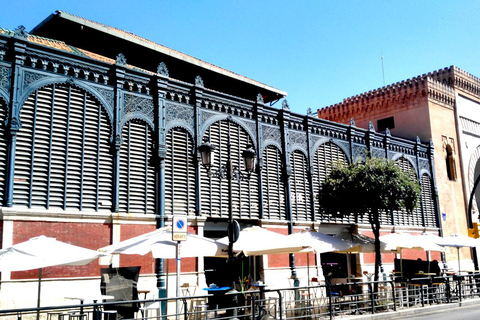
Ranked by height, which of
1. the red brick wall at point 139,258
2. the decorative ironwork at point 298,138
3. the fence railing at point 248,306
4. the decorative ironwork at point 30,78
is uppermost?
the decorative ironwork at point 30,78

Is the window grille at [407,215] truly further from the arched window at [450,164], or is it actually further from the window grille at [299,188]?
the window grille at [299,188]

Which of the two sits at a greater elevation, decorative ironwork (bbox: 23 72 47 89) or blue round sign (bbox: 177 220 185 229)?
decorative ironwork (bbox: 23 72 47 89)

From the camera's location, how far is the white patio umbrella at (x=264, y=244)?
12781mm

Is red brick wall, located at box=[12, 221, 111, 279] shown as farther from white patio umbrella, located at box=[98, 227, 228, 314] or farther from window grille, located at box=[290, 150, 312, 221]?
window grille, located at box=[290, 150, 312, 221]

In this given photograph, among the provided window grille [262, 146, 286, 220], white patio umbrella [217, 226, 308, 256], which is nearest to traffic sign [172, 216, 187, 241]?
white patio umbrella [217, 226, 308, 256]

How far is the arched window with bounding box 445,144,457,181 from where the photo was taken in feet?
97.7

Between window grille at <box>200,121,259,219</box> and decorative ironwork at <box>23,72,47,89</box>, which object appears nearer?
decorative ironwork at <box>23,72,47,89</box>

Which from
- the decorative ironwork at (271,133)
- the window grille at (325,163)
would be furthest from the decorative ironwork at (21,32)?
the window grille at (325,163)

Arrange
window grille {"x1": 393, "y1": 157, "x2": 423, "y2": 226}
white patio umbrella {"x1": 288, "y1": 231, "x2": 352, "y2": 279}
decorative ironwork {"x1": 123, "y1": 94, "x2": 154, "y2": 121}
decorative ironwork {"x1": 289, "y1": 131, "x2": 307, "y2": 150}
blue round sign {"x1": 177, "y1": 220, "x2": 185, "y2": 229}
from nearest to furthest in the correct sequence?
blue round sign {"x1": 177, "y1": 220, "x2": 185, "y2": 229} → white patio umbrella {"x1": 288, "y1": 231, "x2": 352, "y2": 279} → decorative ironwork {"x1": 123, "y1": 94, "x2": 154, "y2": 121} → decorative ironwork {"x1": 289, "y1": 131, "x2": 307, "y2": 150} → window grille {"x1": 393, "y1": 157, "x2": 423, "y2": 226}

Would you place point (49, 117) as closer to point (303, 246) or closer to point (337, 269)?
point (303, 246)

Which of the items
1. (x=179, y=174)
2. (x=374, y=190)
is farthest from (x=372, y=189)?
(x=179, y=174)

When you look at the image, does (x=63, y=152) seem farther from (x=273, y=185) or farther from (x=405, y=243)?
(x=405, y=243)

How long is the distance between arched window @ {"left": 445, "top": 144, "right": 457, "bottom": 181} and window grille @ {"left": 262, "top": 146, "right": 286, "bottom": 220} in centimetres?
1567

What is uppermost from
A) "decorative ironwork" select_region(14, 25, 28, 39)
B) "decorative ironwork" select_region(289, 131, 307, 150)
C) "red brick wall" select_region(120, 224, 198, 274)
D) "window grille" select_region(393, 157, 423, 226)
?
"decorative ironwork" select_region(14, 25, 28, 39)
